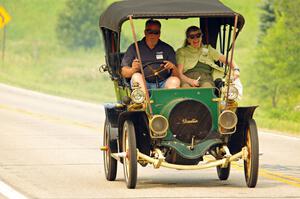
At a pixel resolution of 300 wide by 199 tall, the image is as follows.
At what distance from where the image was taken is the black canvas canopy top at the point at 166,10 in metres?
13.5

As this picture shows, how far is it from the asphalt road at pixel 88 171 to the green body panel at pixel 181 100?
492 millimetres

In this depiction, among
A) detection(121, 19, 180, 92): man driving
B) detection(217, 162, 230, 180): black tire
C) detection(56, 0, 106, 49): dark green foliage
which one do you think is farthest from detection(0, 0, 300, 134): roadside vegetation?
detection(121, 19, 180, 92): man driving

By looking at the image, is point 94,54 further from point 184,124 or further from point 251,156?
point 251,156

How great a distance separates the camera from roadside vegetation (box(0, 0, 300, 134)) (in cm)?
5050

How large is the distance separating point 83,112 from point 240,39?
219 feet

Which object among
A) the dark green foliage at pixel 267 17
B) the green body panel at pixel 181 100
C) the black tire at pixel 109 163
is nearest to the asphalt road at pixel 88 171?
the black tire at pixel 109 163

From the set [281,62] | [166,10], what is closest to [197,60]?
[166,10]

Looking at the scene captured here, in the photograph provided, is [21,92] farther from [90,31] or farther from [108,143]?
[90,31]

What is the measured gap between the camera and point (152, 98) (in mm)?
13289

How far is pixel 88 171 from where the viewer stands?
15.6 metres

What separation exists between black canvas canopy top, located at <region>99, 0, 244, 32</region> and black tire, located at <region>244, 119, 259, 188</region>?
4.54 ft

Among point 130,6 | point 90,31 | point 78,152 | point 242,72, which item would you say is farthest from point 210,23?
point 90,31

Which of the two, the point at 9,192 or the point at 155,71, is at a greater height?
the point at 155,71

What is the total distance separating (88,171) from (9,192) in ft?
10.4
